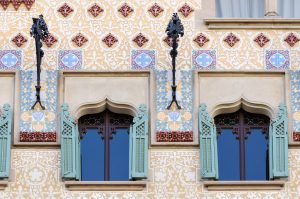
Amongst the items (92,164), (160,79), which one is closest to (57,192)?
(92,164)

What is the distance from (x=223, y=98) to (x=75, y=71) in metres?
2.25

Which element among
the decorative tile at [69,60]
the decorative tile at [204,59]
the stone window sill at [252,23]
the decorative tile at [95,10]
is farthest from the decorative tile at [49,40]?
the stone window sill at [252,23]

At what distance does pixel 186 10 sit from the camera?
1035 inches

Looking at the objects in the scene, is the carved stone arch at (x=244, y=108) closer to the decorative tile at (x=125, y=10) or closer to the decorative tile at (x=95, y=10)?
the decorative tile at (x=125, y=10)

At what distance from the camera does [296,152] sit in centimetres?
2525

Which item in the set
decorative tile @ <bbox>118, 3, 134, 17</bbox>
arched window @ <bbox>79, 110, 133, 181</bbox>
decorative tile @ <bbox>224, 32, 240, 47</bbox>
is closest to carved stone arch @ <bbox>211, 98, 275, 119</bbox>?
decorative tile @ <bbox>224, 32, 240, 47</bbox>

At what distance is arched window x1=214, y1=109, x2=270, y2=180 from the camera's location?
25297 millimetres

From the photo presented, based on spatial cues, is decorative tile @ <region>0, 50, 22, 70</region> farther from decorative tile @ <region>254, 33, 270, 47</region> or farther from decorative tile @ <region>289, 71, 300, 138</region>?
decorative tile @ <region>289, 71, 300, 138</region>

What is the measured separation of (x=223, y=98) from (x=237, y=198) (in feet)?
5.42

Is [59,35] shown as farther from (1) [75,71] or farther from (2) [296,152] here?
(2) [296,152]

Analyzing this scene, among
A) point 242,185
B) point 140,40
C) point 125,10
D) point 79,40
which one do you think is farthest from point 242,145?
point 79,40

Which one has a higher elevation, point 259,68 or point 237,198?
point 259,68

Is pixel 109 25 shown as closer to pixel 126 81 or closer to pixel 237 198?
pixel 126 81

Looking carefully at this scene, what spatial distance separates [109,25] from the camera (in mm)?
26203
